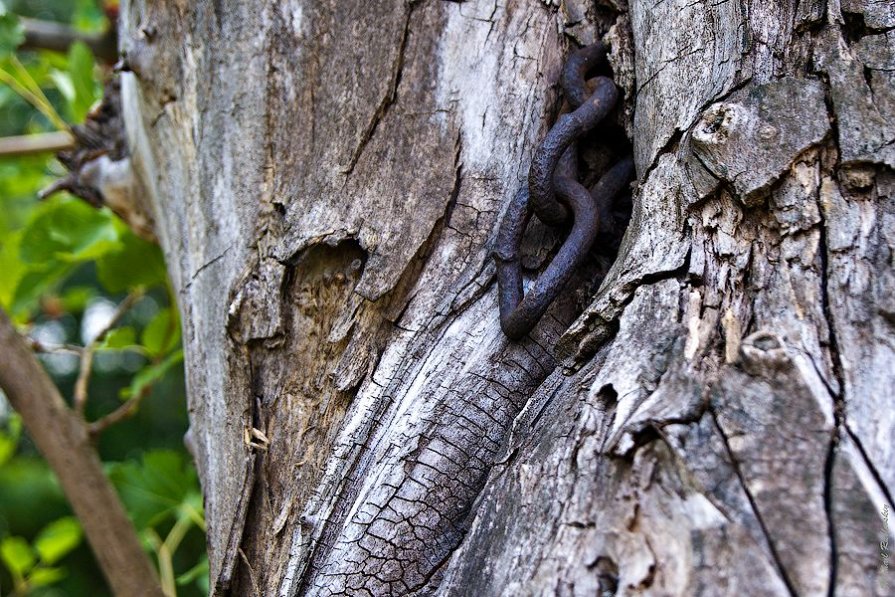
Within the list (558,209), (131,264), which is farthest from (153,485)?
(558,209)

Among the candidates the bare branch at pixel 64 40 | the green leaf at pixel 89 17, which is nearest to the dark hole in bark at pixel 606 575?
the green leaf at pixel 89 17

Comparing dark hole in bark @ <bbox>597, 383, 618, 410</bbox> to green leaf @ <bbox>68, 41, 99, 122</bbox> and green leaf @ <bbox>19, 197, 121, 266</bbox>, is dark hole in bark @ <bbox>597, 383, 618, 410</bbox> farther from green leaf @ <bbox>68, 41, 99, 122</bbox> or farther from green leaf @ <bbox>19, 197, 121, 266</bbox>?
green leaf @ <bbox>68, 41, 99, 122</bbox>

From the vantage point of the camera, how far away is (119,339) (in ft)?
6.30

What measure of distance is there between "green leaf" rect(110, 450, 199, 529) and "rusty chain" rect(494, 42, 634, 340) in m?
1.24

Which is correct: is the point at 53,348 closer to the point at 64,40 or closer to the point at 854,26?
the point at 64,40

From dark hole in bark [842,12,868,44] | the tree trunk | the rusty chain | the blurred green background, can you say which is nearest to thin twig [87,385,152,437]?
the blurred green background

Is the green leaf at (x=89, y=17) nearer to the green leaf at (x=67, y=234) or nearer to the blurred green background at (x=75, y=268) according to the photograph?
the blurred green background at (x=75, y=268)

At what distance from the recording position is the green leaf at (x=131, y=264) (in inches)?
80.2

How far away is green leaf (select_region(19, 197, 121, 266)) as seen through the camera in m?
1.96

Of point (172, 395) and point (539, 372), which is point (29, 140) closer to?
point (539, 372)

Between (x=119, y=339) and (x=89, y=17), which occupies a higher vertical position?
(x=89, y=17)

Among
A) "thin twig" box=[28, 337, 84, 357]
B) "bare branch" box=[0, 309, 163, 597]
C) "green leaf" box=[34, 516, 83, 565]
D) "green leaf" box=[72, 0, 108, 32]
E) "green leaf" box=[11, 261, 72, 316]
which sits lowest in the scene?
"green leaf" box=[34, 516, 83, 565]

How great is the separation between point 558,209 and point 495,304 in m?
0.17

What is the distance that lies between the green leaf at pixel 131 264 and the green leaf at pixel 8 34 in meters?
0.53
